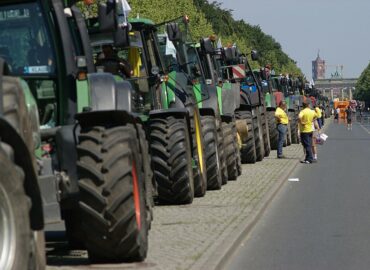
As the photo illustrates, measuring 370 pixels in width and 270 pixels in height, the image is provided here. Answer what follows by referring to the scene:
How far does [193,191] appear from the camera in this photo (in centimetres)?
1525

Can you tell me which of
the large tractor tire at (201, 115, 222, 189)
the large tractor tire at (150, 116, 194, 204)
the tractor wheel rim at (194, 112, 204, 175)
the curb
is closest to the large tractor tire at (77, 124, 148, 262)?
the curb

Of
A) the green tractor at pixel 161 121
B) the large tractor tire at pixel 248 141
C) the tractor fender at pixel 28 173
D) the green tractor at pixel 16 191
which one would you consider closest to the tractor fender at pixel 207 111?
the green tractor at pixel 161 121

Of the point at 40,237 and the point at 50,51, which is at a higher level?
the point at 50,51

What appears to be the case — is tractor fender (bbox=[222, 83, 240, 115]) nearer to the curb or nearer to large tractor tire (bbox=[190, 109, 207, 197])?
the curb

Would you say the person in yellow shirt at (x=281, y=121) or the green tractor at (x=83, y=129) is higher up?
the green tractor at (x=83, y=129)

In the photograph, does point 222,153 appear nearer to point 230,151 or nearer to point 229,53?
point 230,151

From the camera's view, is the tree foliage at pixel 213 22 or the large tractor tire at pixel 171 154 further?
the tree foliage at pixel 213 22

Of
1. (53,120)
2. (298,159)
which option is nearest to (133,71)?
(53,120)

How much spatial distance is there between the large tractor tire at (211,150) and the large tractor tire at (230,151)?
2.09 metres

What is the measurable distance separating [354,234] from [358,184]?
811 centimetres

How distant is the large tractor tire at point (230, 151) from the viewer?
19.8 metres

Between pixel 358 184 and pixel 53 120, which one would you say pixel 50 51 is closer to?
pixel 53 120

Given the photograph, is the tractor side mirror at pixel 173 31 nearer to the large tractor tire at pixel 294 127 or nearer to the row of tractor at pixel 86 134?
the row of tractor at pixel 86 134

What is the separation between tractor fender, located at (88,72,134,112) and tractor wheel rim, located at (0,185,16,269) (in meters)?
3.29
